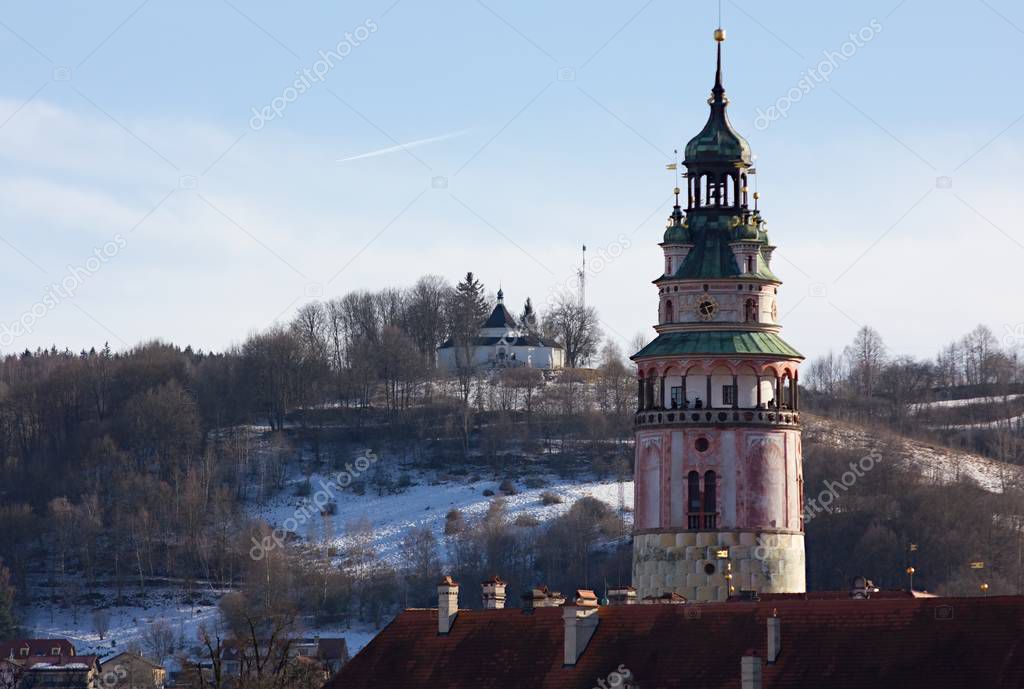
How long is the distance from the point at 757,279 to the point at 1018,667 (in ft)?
126

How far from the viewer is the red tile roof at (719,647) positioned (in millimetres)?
84688

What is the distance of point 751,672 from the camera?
86875mm

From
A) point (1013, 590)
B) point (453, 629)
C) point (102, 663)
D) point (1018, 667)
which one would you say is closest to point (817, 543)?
point (1013, 590)

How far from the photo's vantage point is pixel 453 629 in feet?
316

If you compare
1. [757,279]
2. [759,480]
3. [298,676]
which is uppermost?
[757,279]

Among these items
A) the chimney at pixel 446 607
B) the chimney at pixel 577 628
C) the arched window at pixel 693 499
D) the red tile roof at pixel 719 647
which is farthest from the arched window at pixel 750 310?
the chimney at pixel 577 628

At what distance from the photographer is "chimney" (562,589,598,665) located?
304 feet

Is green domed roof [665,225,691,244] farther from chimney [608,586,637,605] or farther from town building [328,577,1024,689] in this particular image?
town building [328,577,1024,689]

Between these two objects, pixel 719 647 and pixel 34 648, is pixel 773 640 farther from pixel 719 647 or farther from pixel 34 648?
pixel 34 648

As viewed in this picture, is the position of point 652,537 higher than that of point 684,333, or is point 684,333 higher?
point 684,333

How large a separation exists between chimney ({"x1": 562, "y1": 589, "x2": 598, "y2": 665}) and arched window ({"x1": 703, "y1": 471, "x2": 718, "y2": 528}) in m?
23.7

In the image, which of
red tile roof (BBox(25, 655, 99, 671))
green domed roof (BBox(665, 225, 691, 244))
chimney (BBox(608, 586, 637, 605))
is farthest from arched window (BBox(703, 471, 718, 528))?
red tile roof (BBox(25, 655, 99, 671))

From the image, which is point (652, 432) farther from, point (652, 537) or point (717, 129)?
point (717, 129)

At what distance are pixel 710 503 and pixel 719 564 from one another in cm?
244
